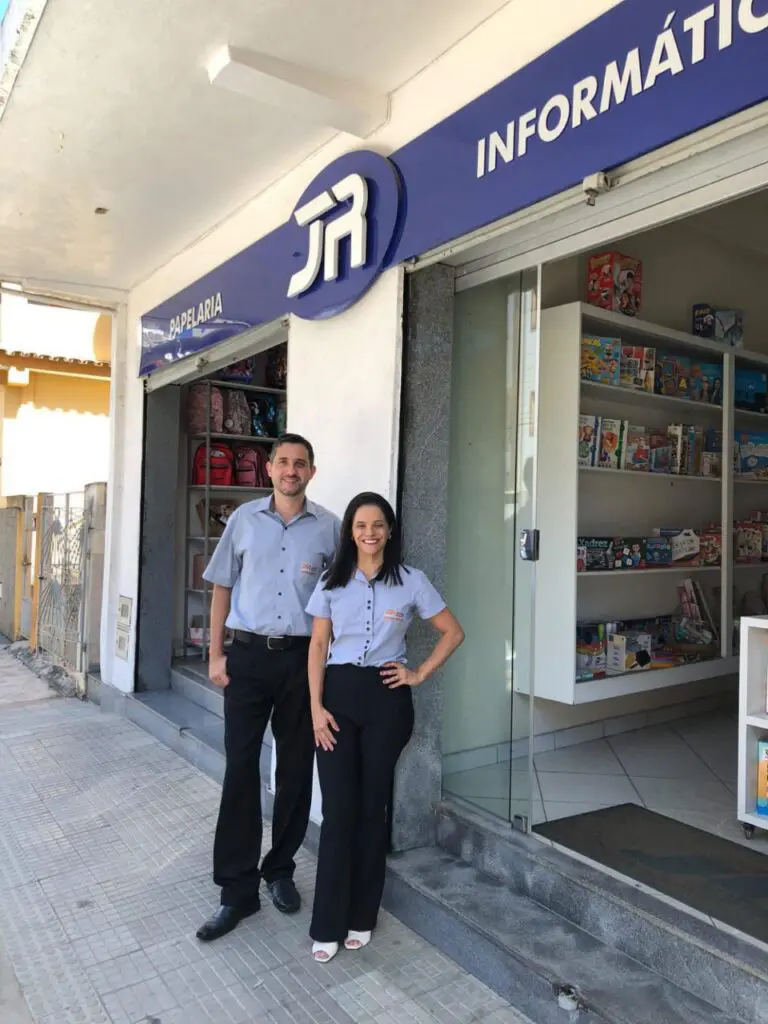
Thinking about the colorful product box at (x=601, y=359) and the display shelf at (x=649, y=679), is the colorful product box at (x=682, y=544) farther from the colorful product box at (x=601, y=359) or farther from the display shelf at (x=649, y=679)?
the colorful product box at (x=601, y=359)

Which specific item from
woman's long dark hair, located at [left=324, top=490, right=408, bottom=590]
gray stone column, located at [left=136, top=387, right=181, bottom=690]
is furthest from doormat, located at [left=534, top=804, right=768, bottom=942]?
gray stone column, located at [left=136, top=387, right=181, bottom=690]

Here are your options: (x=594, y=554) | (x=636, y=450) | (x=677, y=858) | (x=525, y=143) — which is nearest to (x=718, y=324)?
(x=636, y=450)

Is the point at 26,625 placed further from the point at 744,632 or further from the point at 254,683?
the point at 744,632

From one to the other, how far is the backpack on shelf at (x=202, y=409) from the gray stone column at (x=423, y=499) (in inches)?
117

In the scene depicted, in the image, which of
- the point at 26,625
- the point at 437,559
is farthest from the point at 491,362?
the point at 26,625

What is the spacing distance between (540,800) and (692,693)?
170 cm

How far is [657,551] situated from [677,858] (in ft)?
5.38

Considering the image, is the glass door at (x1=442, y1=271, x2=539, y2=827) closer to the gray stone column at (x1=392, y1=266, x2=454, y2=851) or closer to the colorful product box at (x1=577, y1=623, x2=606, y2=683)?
the gray stone column at (x1=392, y1=266, x2=454, y2=851)

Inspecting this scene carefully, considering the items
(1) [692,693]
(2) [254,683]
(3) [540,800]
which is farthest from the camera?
(1) [692,693]

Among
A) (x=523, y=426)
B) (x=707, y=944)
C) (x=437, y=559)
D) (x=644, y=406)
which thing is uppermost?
(x=644, y=406)

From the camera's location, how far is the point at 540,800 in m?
2.92

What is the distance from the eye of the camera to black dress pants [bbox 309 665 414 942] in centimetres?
219

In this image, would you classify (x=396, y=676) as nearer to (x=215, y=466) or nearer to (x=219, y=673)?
(x=219, y=673)

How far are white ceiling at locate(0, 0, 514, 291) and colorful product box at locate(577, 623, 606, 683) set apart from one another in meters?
2.39
